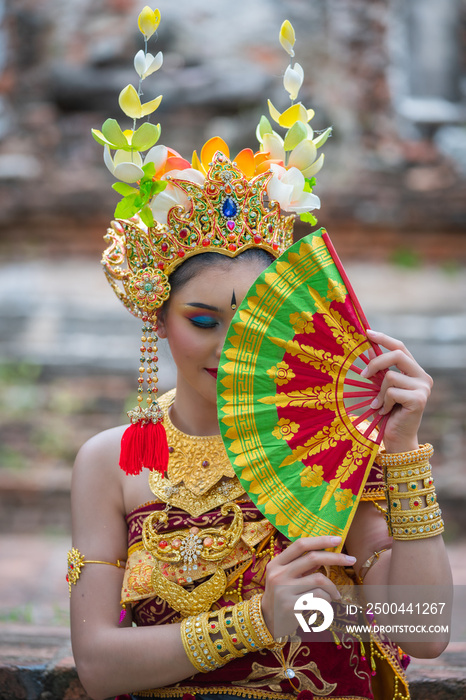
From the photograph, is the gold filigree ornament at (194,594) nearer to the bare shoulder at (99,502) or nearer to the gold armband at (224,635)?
the gold armband at (224,635)

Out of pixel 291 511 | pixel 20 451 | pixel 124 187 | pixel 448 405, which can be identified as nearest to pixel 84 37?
pixel 20 451

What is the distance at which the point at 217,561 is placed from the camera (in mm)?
1940

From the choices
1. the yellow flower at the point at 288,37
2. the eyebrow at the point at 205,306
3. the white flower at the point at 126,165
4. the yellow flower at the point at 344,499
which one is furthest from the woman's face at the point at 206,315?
the yellow flower at the point at 288,37

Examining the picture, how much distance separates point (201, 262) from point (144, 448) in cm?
52

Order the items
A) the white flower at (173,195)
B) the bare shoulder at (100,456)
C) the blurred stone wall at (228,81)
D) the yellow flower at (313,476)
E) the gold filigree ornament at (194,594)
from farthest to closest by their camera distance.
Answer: the blurred stone wall at (228,81) < the bare shoulder at (100,456) < the white flower at (173,195) < the gold filigree ornament at (194,594) < the yellow flower at (313,476)

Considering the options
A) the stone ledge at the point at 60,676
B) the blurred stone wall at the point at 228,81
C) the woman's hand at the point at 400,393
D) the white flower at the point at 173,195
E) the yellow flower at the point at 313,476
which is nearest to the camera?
the woman's hand at the point at 400,393

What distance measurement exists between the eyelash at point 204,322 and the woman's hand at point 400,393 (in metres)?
0.42

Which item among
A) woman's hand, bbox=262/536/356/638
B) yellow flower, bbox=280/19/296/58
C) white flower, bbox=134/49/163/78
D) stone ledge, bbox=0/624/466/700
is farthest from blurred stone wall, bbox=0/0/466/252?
woman's hand, bbox=262/536/356/638

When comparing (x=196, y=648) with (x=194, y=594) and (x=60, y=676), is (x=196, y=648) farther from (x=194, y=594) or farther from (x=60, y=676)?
(x=60, y=676)

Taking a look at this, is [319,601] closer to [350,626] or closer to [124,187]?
[350,626]

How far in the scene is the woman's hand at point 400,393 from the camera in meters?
1.70

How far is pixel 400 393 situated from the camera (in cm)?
170

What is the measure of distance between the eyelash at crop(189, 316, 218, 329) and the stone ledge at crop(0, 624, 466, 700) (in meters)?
1.39

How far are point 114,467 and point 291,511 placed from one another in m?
0.58
